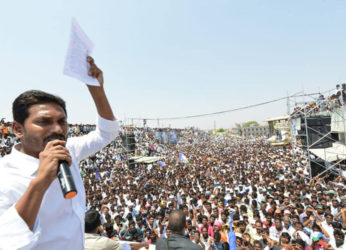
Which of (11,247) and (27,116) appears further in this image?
(27,116)

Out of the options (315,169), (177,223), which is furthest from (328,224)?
(315,169)

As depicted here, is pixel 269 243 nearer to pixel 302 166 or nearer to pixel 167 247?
pixel 167 247

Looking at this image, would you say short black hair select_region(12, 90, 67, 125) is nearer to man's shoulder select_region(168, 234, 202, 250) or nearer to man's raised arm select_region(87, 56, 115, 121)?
man's raised arm select_region(87, 56, 115, 121)

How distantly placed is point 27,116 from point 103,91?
473mm

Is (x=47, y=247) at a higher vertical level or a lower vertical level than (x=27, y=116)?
lower

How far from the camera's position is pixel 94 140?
1.33m

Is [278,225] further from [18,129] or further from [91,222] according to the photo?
[18,129]

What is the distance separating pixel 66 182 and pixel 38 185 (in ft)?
0.29

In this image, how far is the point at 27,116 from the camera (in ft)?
2.93

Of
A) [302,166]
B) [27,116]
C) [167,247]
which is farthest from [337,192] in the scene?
[27,116]

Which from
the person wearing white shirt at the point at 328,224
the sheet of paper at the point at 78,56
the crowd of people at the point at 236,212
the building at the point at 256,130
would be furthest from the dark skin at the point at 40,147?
the building at the point at 256,130

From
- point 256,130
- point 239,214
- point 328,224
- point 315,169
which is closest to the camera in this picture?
point 328,224

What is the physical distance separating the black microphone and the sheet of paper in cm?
52

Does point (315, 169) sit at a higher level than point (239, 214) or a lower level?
higher
